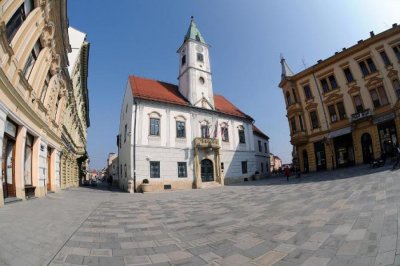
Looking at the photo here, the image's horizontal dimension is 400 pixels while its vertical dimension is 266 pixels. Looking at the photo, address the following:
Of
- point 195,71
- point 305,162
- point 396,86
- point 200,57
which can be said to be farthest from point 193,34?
point 396,86

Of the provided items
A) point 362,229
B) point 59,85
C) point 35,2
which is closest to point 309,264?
point 362,229

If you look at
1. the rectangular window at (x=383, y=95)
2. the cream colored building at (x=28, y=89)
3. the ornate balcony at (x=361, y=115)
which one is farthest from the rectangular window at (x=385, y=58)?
the cream colored building at (x=28, y=89)

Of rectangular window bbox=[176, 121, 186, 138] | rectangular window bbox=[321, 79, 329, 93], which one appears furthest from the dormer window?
rectangular window bbox=[321, 79, 329, 93]

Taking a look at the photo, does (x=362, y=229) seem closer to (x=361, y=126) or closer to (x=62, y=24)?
(x=62, y=24)

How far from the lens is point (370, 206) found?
6.35 meters

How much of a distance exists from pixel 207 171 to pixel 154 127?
8102mm

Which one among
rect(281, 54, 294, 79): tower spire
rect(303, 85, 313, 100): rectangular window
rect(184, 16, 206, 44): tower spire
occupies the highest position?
rect(184, 16, 206, 44): tower spire

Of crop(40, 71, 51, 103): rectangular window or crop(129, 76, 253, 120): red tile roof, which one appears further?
crop(129, 76, 253, 120): red tile roof

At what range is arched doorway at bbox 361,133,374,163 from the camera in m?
22.7

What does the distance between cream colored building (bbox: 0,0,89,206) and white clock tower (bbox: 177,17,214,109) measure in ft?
51.6

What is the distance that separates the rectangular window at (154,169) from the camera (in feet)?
76.1

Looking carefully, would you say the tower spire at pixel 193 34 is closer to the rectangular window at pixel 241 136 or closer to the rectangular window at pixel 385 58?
the rectangular window at pixel 241 136

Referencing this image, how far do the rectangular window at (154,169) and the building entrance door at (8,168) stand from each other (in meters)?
14.2

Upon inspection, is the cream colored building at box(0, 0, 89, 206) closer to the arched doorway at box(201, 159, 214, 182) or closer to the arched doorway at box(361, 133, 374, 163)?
the arched doorway at box(201, 159, 214, 182)
